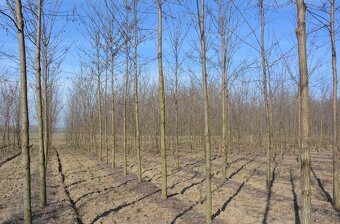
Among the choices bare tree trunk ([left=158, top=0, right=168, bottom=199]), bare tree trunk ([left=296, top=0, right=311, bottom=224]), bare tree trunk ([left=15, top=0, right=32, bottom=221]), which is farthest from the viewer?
bare tree trunk ([left=158, top=0, right=168, bottom=199])

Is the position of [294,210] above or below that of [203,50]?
below

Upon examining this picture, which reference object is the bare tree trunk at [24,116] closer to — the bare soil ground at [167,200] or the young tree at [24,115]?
the young tree at [24,115]

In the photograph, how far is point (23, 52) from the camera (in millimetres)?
4277

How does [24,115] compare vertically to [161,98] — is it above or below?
below

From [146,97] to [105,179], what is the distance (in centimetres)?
1538

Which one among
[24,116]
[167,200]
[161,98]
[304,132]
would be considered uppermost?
[161,98]

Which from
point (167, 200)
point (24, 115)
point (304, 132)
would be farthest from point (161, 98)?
point (304, 132)

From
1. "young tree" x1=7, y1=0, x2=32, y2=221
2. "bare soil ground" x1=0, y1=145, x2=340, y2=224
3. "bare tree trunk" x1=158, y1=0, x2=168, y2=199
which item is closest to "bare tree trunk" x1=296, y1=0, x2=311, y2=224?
"bare soil ground" x1=0, y1=145, x2=340, y2=224

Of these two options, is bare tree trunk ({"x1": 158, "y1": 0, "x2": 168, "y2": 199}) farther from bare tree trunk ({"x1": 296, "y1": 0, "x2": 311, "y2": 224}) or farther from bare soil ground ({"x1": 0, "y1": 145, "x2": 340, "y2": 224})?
bare tree trunk ({"x1": 296, "y1": 0, "x2": 311, "y2": 224})

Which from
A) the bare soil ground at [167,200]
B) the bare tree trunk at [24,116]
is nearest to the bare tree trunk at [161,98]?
the bare soil ground at [167,200]

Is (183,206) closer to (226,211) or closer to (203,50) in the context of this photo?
(226,211)

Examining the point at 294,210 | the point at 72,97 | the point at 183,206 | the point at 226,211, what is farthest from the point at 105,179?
the point at 72,97

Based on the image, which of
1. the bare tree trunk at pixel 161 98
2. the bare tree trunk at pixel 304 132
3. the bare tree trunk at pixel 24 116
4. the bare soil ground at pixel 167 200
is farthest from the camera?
the bare tree trunk at pixel 161 98

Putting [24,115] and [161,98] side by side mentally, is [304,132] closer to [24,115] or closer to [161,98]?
[24,115]
